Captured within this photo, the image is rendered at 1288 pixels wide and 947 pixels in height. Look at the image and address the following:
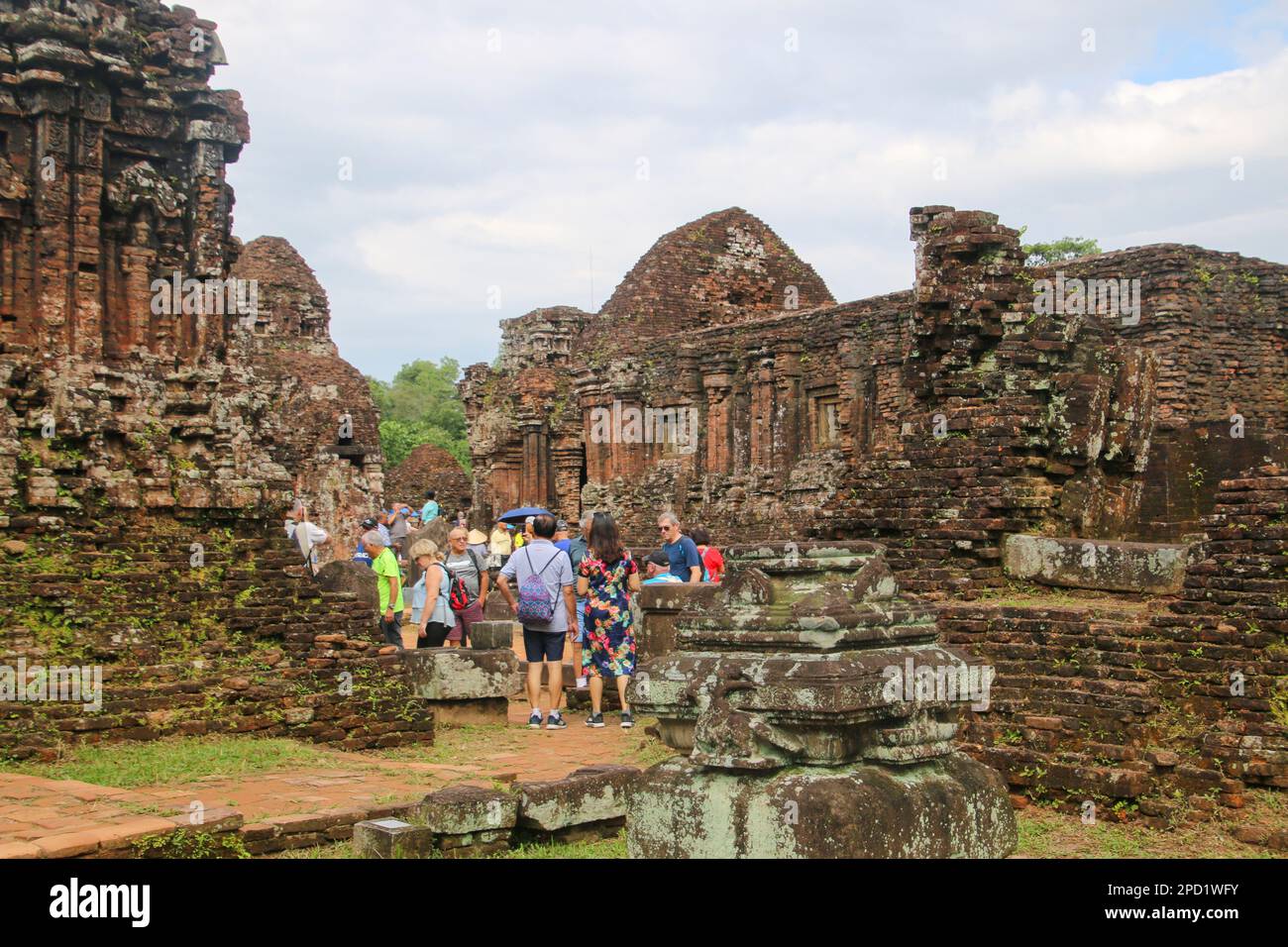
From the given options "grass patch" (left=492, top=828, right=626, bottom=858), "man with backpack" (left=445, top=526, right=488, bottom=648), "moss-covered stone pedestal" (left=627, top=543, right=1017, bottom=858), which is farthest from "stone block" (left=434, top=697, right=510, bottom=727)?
"moss-covered stone pedestal" (left=627, top=543, right=1017, bottom=858)

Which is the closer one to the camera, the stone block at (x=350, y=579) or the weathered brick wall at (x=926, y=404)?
the weathered brick wall at (x=926, y=404)

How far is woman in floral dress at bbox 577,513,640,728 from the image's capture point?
12.3m

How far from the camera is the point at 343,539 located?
1323 inches

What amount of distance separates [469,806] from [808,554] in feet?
8.81

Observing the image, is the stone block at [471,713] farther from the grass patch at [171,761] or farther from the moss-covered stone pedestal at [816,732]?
the moss-covered stone pedestal at [816,732]

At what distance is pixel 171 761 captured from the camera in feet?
32.3

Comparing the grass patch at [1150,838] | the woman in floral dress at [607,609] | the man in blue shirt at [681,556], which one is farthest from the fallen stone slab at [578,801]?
the man in blue shirt at [681,556]

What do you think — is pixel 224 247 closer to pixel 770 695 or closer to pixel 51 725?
pixel 51 725

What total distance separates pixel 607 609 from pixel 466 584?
3.09 meters

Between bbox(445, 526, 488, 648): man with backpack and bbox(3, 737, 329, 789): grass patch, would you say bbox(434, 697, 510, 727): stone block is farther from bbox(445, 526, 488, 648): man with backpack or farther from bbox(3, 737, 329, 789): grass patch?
bbox(445, 526, 488, 648): man with backpack

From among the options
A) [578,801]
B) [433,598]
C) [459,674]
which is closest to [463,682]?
[459,674]

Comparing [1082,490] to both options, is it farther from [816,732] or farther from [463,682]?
[816,732]

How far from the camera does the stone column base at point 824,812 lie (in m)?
4.79

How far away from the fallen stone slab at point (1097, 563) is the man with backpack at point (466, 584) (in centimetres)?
563
